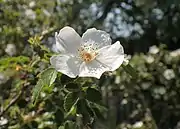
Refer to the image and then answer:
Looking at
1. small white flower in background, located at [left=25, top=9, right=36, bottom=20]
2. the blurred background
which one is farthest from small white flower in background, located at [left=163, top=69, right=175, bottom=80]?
small white flower in background, located at [left=25, top=9, right=36, bottom=20]

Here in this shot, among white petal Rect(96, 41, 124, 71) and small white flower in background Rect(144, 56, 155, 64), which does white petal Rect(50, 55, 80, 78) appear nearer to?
white petal Rect(96, 41, 124, 71)

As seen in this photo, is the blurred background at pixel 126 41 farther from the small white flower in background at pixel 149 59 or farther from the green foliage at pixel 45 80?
the green foliage at pixel 45 80

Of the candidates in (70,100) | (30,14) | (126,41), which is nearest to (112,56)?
(70,100)

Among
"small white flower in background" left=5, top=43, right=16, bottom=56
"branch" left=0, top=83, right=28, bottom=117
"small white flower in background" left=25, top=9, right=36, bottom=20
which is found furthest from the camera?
"small white flower in background" left=25, top=9, right=36, bottom=20

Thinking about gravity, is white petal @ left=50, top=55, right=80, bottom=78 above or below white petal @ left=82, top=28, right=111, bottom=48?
below

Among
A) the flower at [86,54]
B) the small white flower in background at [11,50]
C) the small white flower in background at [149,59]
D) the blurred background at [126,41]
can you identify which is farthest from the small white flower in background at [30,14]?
the flower at [86,54]

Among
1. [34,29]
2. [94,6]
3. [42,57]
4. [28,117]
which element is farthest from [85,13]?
[42,57]

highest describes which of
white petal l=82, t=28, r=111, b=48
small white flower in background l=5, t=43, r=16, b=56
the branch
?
small white flower in background l=5, t=43, r=16, b=56

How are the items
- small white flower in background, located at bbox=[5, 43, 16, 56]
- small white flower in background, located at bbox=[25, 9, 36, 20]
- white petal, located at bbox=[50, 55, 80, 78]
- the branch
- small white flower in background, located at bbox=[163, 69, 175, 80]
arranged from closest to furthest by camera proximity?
1. white petal, located at bbox=[50, 55, 80, 78]
2. the branch
3. small white flower in background, located at bbox=[5, 43, 16, 56]
4. small white flower in background, located at bbox=[25, 9, 36, 20]
5. small white flower in background, located at bbox=[163, 69, 175, 80]
